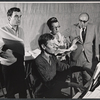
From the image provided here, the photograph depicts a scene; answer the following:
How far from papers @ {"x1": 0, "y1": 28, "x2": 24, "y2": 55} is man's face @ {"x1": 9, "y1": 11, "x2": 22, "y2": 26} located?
151 millimetres

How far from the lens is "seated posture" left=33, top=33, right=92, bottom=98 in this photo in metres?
2.17

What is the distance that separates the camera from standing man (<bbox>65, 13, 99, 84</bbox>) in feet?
7.18

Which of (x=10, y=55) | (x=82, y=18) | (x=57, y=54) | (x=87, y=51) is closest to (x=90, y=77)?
(x=87, y=51)

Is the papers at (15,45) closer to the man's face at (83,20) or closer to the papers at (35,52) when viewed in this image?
the papers at (35,52)

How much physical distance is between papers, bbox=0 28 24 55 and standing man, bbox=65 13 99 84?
2.15ft

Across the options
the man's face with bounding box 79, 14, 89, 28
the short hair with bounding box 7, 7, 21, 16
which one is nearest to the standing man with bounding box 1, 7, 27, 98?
the short hair with bounding box 7, 7, 21, 16

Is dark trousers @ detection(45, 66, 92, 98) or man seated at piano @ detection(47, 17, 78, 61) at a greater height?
man seated at piano @ detection(47, 17, 78, 61)

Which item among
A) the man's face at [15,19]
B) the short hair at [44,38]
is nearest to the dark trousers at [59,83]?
the short hair at [44,38]

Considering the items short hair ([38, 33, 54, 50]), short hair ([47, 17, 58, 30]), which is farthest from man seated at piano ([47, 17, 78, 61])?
short hair ([38, 33, 54, 50])

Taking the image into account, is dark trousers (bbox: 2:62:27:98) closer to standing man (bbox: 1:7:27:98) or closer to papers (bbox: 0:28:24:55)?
standing man (bbox: 1:7:27:98)

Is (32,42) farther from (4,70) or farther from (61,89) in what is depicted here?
(61,89)

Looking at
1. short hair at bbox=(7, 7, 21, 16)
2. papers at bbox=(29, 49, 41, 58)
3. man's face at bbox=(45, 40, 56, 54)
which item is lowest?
papers at bbox=(29, 49, 41, 58)

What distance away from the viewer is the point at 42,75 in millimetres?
2166

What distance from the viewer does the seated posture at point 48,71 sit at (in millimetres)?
2166
